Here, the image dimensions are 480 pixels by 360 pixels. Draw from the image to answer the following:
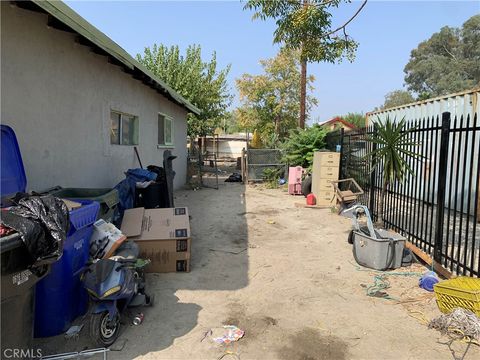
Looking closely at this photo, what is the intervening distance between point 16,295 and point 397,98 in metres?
63.5

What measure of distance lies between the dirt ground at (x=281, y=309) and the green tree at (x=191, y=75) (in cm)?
1377

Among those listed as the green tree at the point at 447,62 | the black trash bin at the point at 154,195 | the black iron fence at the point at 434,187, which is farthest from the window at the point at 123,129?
the green tree at the point at 447,62

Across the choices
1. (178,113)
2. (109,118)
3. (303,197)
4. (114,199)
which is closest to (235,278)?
(114,199)

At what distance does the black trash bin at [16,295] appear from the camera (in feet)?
7.10

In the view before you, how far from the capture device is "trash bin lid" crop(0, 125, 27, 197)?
3277 millimetres

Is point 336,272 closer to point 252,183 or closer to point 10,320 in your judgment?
point 10,320

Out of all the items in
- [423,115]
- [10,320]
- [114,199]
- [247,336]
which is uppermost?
[423,115]

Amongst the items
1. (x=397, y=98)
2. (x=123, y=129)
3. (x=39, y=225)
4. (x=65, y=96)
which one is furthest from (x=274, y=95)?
(x=397, y=98)

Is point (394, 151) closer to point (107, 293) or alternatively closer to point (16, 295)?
point (107, 293)

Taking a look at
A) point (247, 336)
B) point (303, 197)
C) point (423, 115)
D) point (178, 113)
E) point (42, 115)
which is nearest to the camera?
point (247, 336)

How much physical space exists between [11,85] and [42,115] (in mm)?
611

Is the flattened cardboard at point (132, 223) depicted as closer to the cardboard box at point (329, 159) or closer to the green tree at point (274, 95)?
the cardboard box at point (329, 159)

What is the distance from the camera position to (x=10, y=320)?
228 cm

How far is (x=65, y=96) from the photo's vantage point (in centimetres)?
491
